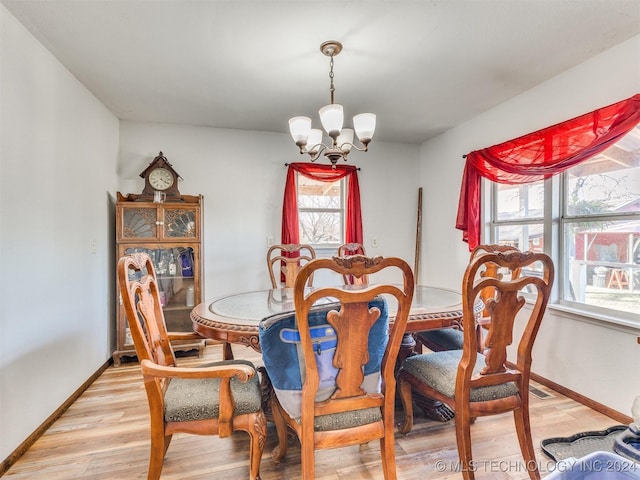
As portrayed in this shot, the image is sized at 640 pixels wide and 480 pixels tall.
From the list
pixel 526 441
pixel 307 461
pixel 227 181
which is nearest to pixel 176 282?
pixel 227 181

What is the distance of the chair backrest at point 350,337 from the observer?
1.15 m

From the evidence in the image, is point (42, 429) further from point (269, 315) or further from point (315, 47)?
point (315, 47)

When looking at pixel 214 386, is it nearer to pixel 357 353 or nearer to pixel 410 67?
pixel 357 353


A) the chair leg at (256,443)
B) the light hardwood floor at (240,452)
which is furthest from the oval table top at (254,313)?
the light hardwood floor at (240,452)

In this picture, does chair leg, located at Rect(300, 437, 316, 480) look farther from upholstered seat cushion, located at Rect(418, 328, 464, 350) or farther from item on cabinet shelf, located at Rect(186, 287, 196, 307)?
item on cabinet shelf, located at Rect(186, 287, 196, 307)

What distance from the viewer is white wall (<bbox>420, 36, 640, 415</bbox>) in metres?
2.06

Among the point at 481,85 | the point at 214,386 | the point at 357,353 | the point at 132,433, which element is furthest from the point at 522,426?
the point at 481,85

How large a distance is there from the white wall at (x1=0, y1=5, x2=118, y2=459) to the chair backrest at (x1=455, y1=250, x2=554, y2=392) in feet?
7.48

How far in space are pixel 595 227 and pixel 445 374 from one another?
1.73 m

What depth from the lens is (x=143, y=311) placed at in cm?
143

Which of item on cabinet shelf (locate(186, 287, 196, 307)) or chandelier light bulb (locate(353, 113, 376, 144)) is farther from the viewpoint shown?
item on cabinet shelf (locate(186, 287, 196, 307))

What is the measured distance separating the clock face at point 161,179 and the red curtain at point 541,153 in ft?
9.82

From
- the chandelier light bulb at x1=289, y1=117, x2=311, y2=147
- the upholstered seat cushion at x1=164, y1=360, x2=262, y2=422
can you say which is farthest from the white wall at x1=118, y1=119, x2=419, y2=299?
the upholstered seat cushion at x1=164, y1=360, x2=262, y2=422

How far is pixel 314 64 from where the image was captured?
2.26 meters
